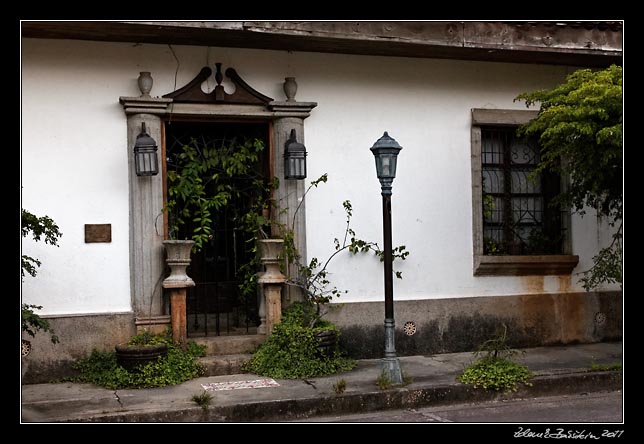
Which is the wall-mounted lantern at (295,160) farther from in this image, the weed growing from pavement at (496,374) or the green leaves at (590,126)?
the weed growing from pavement at (496,374)

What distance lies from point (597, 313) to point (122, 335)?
6471 millimetres

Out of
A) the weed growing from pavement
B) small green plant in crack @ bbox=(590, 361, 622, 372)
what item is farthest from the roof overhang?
small green plant in crack @ bbox=(590, 361, 622, 372)

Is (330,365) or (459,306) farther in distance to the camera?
(459,306)

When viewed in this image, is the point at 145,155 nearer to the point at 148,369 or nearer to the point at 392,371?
the point at 148,369

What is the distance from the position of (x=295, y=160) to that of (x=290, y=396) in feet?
9.94

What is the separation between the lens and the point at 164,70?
10.4 m

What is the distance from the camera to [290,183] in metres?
10.8

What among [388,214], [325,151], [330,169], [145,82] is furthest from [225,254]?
[388,214]

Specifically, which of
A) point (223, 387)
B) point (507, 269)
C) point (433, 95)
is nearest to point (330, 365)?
point (223, 387)

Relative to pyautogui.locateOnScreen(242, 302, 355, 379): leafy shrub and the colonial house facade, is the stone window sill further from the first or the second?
pyautogui.locateOnScreen(242, 302, 355, 379): leafy shrub

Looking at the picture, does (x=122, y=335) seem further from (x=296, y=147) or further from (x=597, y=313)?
(x=597, y=313)

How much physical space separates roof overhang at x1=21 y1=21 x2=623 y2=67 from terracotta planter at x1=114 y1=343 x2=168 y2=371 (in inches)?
137

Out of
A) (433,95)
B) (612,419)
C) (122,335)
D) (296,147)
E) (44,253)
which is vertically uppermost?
(433,95)

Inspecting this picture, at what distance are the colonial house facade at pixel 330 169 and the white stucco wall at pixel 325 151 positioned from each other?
0.06 ft
